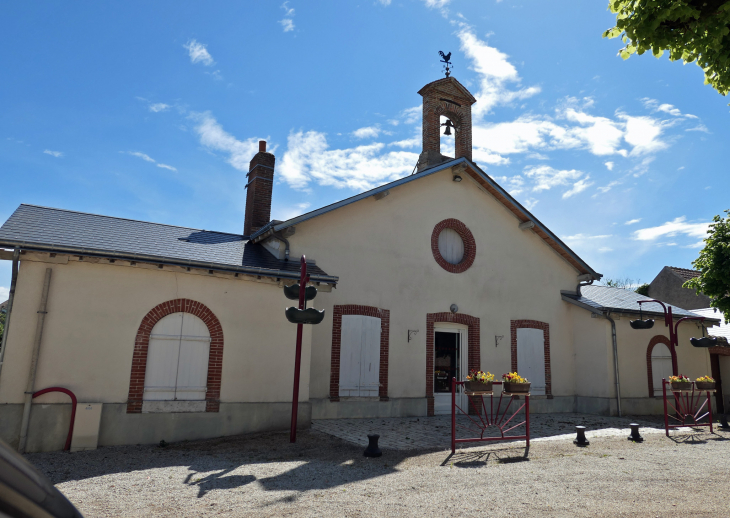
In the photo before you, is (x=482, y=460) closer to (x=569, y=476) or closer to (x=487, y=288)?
(x=569, y=476)

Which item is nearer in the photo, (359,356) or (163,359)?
(163,359)

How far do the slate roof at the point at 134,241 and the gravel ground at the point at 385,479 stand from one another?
3.08 m

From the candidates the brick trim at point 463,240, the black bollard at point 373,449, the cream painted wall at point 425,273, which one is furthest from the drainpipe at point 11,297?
the brick trim at point 463,240

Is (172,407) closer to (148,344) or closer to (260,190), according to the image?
(148,344)

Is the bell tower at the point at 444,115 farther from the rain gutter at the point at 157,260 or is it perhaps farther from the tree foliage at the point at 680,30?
the tree foliage at the point at 680,30

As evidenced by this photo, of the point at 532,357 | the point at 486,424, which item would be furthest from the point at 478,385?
the point at 532,357

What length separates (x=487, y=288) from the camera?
537 inches

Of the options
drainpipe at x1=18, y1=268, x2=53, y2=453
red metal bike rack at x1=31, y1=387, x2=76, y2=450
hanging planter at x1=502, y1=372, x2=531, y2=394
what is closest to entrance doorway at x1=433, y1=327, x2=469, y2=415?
hanging planter at x1=502, y1=372, x2=531, y2=394

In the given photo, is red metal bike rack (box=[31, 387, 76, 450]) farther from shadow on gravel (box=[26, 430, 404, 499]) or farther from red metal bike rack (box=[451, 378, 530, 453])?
red metal bike rack (box=[451, 378, 530, 453])

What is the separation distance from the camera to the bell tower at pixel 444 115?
14109mm

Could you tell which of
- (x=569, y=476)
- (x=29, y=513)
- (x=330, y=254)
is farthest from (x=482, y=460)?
(x=29, y=513)

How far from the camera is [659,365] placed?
47.6 feet

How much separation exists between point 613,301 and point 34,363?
14857 millimetres

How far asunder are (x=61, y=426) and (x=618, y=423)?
456 inches
